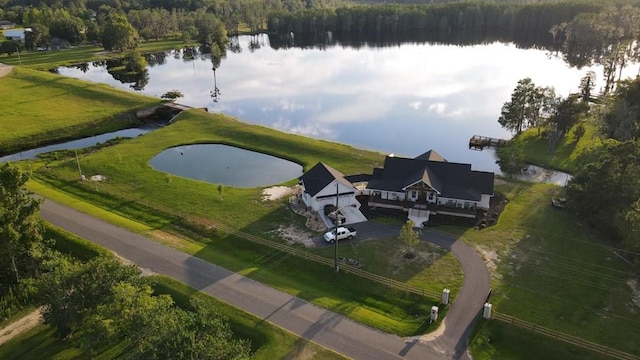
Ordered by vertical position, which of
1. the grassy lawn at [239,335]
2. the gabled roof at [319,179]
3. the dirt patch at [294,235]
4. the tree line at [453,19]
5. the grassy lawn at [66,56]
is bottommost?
the grassy lawn at [239,335]

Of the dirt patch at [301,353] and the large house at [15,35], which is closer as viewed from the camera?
the dirt patch at [301,353]

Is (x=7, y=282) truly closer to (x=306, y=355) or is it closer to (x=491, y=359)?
(x=306, y=355)

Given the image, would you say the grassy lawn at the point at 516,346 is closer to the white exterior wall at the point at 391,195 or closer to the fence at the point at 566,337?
the fence at the point at 566,337

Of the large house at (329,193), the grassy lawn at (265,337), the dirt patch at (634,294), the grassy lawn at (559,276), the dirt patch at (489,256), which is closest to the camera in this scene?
the grassy lawn at (265,337)

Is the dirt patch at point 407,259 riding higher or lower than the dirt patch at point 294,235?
lower

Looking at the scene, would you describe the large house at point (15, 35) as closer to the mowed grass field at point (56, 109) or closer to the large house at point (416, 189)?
the mowed grass field at point (56, 109)

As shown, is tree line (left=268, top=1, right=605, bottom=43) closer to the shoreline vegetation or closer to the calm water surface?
the shoreline vegetation

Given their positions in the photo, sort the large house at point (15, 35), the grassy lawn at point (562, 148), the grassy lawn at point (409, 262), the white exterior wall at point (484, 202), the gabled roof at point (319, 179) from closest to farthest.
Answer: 1. the grassy lawn at point (409, 262)
2. the gabled roof at point (319, 179)
3. the white exterior wall at point (484, 202)
4. the grassy lawn at point (562, 148)
5. the large house at point (15, 35)

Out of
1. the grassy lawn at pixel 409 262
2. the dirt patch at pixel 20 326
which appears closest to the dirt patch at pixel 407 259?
the grassy lawn at pixel 409 262

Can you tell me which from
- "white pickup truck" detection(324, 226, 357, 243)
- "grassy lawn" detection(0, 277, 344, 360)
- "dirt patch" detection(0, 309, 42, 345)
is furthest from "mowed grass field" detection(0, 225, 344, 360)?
"white pickup truck" detection(324, 226, 357, 243)
